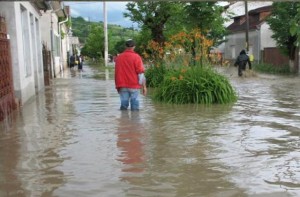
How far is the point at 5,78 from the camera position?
35.6ft

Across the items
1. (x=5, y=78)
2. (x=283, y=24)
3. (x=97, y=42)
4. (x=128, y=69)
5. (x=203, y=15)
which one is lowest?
(x=5, y=78)

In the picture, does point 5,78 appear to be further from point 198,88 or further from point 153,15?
point 153,15

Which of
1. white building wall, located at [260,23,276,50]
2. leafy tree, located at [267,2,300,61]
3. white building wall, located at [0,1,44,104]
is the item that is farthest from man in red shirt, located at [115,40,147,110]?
white building wall, located at [260,23,276,50]

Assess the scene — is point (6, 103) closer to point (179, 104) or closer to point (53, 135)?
point (53, 135)

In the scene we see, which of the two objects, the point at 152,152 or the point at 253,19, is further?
the point at 253,19

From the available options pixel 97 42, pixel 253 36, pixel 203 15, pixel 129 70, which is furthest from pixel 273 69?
pixel 97 42

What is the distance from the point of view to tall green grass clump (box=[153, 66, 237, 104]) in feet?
40.1

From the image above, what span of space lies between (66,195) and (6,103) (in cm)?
638

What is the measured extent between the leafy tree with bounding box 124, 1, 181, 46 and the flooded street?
13.9 meters

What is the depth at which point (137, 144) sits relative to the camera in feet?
23.8

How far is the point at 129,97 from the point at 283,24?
19934 millimetres

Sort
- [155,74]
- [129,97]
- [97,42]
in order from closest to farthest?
1. [129,97]
2. [155,74]
3. [97,42]

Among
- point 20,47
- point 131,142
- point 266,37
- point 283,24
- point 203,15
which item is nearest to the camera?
point 131,142

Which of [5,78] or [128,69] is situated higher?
[128,69]
